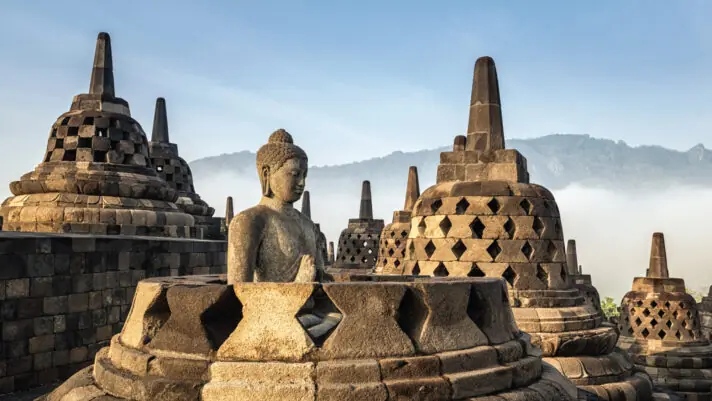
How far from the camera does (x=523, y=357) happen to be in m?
4.19

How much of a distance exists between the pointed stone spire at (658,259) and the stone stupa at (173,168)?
11.5 metres

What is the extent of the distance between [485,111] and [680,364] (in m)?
8.78

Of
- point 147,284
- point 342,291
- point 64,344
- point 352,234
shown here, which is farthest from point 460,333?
point 352,234

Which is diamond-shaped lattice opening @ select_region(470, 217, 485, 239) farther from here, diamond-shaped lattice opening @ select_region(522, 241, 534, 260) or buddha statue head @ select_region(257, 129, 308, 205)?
buddha statue head @ select_region(257, 129, 308, 205)

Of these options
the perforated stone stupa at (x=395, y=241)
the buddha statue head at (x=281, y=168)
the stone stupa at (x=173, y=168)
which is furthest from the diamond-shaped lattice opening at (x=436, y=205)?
the stone stupa at (x=173, y=168)

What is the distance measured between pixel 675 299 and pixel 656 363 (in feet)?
4.93

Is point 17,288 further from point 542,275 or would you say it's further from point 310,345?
point 542,275

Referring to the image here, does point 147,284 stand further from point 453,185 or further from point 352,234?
point 352,234

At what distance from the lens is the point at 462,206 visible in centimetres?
772

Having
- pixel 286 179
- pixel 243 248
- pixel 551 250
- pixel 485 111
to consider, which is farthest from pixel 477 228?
pixel 243 248

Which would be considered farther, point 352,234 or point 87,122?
point 352,234

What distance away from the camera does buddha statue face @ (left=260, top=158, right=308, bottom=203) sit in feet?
14.3

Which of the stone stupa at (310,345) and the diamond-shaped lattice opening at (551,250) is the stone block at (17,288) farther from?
the diamond-shaped lattice opening at (551,250)

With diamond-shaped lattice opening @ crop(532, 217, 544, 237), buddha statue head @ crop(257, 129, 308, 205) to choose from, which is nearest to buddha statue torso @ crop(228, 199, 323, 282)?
buddha statue head @ crop(257, 129, 308, 205)
